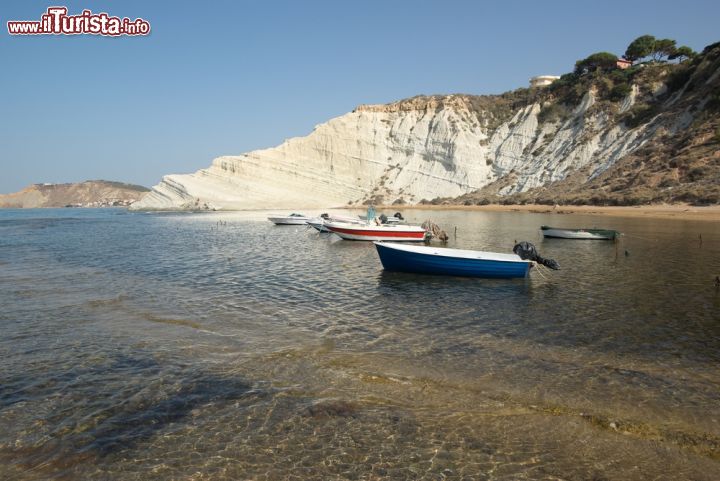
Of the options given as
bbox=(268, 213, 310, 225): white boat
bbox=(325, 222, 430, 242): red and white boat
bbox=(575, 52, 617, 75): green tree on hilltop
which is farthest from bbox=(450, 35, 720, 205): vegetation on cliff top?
bbox=(268, 213, 310, 225): white boat

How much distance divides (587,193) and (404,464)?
68.1 m

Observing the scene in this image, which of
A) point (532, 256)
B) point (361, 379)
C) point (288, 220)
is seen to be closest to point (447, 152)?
point (288, 220)

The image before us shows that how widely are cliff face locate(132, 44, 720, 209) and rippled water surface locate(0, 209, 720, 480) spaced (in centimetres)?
6605

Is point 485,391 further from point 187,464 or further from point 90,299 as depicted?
point 90,299

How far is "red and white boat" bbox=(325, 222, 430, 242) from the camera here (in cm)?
3281

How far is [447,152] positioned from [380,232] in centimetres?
7315

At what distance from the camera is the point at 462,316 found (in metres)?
13.6

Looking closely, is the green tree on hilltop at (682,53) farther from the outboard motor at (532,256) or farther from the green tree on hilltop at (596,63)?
the outboard motor at (532,256)

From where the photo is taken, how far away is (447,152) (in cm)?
10212

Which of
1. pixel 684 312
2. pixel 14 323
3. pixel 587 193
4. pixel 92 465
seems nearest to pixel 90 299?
pixel 14 323

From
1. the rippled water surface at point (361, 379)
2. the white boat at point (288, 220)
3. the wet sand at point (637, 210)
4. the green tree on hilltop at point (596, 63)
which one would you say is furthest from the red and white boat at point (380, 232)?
the green tree on hilltop at point (596, 63)

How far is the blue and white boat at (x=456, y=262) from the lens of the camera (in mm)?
18938

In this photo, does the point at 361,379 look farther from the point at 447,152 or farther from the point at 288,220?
the point at 447,152

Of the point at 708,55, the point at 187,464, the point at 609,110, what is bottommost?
the point at 187,464
